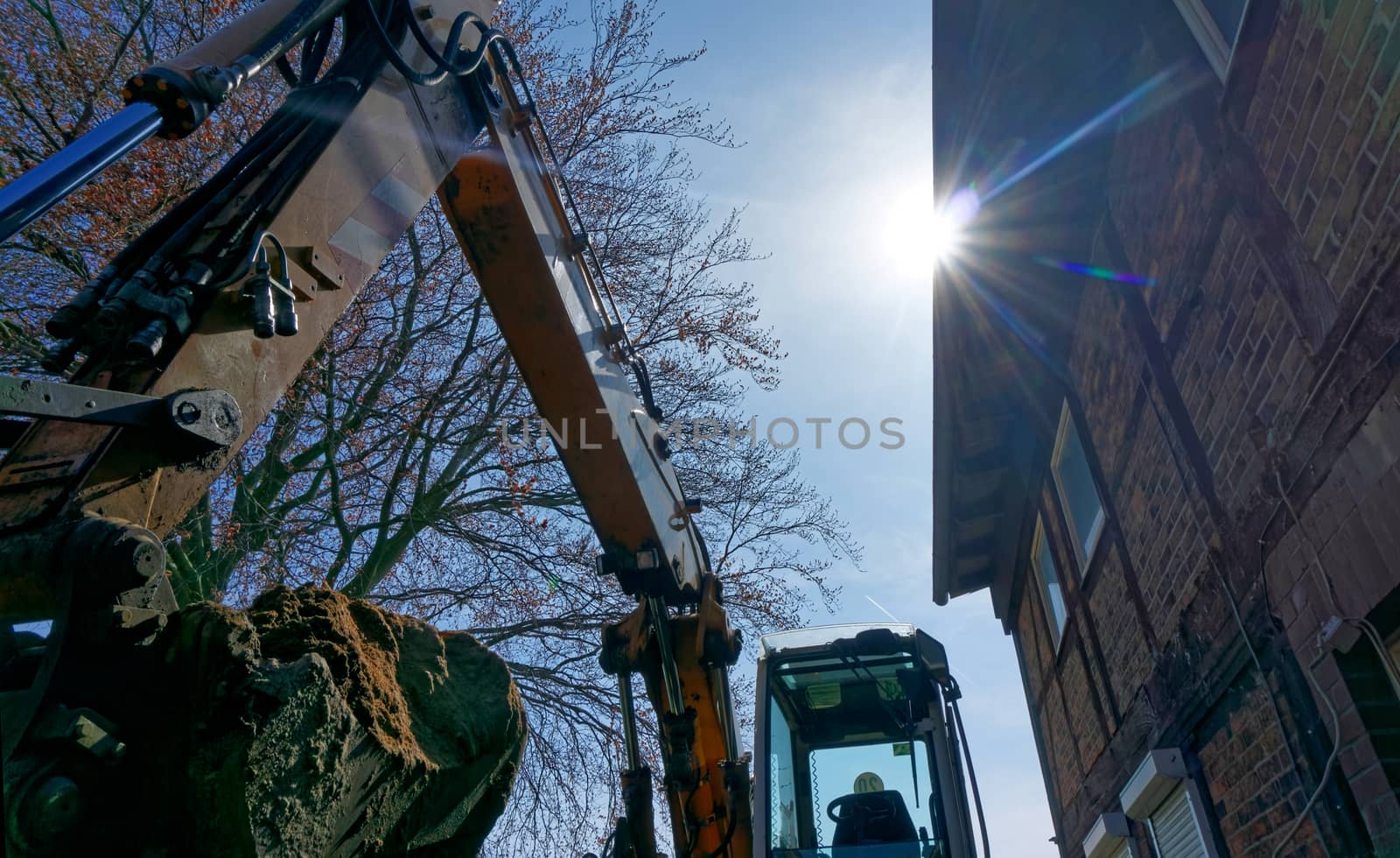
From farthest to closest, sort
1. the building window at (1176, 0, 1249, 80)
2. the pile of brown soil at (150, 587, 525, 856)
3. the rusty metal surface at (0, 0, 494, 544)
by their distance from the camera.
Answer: the building window at (1176, 0, 1249, 80), the rusty metal surface at (0, 0, 494, 544), the pile of brown soil at (150, 587, 525, 856)

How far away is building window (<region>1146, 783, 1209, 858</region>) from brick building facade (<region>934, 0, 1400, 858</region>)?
1.0 inches

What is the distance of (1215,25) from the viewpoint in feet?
12.9

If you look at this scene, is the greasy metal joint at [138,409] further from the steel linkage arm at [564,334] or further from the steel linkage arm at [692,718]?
the steel linkage arm at [692,718]

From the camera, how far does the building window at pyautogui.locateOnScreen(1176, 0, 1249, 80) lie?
12.3 feet

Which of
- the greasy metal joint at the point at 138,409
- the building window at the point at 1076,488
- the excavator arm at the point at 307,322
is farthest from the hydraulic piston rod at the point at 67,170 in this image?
the building window at the point at 1076,488

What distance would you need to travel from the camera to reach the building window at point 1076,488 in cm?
667

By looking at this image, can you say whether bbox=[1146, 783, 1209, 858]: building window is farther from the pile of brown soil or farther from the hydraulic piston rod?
the hydraulic piston rod

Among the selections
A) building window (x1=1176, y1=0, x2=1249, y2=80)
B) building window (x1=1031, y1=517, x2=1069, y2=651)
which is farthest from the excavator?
building window (x1=1031, y1=517, x2=1069, y2=651)

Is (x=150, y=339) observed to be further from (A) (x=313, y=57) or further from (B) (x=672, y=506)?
(B) (x=672, y=506)

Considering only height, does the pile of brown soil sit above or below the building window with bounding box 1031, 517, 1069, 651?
below

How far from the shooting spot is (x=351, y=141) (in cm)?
260

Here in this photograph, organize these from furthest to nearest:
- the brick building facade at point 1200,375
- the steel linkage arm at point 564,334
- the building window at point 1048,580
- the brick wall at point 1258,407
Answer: the building window at point 1048,580 < the steel linkage arm at point 564,334 < the brick building facade at point 1200,375 < the brick wall at point 1258,407

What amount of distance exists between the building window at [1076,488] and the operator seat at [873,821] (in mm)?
2475

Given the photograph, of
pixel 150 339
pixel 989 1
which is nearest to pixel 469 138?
pixel 150 339
